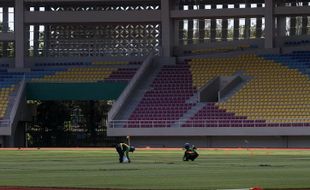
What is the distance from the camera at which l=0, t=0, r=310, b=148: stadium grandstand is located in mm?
57781

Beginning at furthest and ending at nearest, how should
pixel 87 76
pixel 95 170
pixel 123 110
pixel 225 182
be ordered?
pixel 87 76 < pixel 123 110 < pixel 95 170 < pixel 225 182

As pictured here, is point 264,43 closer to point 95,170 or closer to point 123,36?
point 123,36

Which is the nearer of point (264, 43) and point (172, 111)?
point (172, 111)

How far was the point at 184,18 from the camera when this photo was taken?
219ft

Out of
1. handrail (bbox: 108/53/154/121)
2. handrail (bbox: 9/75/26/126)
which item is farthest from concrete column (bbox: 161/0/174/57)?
handrail (bbox: 9/75/26/126)

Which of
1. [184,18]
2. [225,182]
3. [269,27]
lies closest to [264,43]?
[269,27]

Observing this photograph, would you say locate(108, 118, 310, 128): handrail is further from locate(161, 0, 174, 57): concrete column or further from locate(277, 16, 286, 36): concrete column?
locate(277, 16, 286, 36): concrete column

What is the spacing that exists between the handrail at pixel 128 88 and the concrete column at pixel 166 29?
46.4 inches

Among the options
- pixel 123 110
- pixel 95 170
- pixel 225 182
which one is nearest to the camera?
pixel 225 182

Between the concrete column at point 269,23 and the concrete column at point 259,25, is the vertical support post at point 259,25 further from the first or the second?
the concrete column at point 269,23

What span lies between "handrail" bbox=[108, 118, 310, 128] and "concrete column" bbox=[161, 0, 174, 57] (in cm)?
1066

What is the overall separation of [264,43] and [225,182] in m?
43.8

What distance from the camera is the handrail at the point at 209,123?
5553cm

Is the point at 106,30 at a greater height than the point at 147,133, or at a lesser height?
greater
